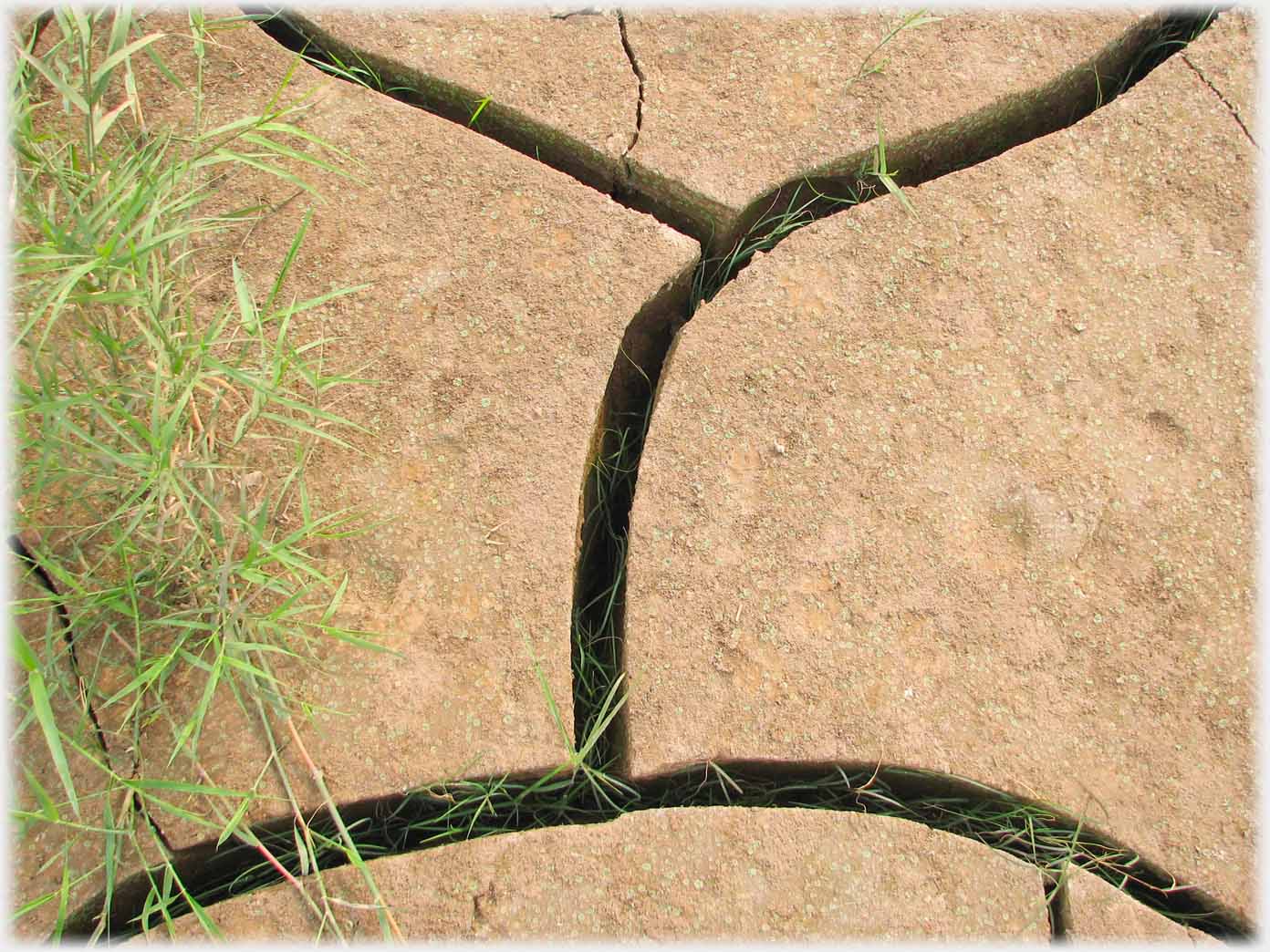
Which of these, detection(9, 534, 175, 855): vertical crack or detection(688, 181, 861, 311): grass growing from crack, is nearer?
detection(9, 534, 175, 855): vertical crack

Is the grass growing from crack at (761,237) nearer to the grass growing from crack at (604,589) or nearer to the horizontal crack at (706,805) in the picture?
the grass growing from crack at (604,589)

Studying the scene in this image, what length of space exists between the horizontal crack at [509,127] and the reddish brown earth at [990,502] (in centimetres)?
14

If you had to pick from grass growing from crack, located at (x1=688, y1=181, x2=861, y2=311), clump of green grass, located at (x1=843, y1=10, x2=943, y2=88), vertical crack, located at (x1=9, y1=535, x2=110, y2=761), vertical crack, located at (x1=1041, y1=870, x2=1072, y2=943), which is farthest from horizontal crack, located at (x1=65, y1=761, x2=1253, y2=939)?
clump of green grass, located at (x1=843, y1=10, x2=943, y2=88)

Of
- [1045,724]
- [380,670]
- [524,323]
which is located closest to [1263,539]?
[1045,724]

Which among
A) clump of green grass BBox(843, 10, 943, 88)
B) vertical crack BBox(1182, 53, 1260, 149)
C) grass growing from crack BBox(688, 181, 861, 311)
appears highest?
vertical crack BBox(1182, 53, 1260, 149)

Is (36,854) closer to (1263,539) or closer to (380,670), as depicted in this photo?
(380,670)

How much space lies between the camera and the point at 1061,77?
4.58ft

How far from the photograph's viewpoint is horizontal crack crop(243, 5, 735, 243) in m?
1.35

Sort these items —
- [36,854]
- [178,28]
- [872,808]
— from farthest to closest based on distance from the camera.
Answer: [178,28], [872,808], [36,854]

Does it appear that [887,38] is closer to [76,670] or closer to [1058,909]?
[1058,909]

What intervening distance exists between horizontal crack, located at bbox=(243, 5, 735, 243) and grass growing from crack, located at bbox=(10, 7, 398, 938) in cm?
19

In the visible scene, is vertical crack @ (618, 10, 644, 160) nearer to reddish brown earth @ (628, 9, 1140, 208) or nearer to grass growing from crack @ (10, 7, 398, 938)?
reddish brown earth @ (628, 9, 1140, 208)

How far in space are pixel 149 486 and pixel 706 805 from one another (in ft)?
2.35

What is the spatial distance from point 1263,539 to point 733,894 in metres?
0.76
